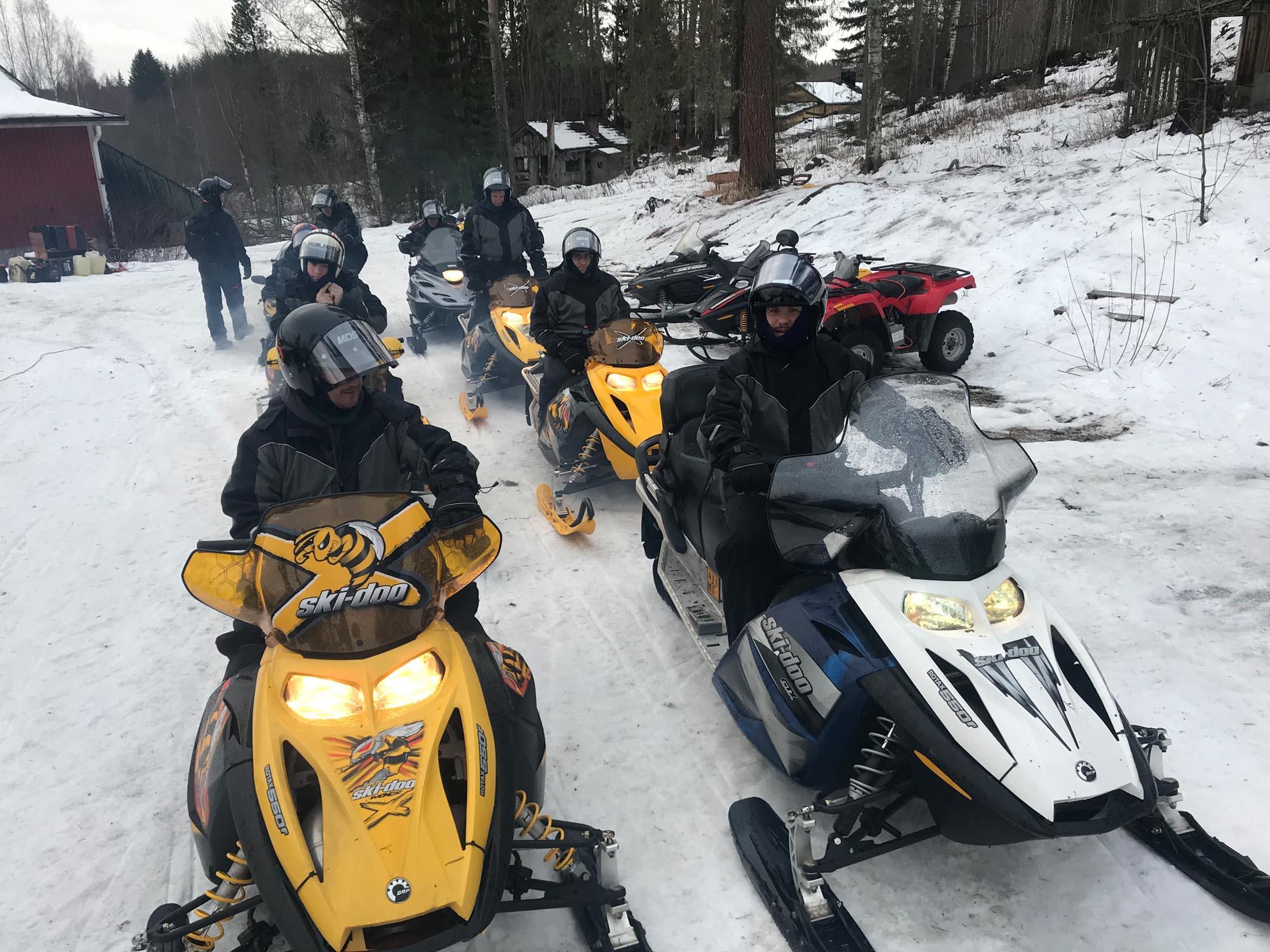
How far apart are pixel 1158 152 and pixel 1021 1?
38554 mm

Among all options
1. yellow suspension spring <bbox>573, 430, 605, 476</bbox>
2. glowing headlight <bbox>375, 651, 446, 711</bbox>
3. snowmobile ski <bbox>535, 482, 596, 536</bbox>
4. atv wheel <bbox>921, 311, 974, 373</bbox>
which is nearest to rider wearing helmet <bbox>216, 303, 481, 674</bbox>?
glowing headlight <bbox>375, 651, 446, 711</bbox>

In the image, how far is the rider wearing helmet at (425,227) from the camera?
10.9 m

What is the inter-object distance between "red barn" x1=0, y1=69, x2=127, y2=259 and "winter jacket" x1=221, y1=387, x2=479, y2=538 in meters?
25.5

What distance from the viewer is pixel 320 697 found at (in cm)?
228

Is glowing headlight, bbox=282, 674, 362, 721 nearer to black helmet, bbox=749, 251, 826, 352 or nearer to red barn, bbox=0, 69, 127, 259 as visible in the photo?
black helmet, bbox=749, 251, 826, 352

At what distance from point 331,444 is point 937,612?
2187 mm

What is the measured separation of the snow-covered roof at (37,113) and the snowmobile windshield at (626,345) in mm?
23742

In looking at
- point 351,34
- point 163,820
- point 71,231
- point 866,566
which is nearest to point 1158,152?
point 866,566

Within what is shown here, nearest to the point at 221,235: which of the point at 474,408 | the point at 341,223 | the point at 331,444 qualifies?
the point at 341,223

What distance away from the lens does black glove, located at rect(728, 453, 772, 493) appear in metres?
3.15

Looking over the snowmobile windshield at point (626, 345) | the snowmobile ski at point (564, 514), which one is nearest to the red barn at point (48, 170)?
the snowmobile windshield at point (626, 345)

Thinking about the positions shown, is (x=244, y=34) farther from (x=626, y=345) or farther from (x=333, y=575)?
(x=333, y=575)

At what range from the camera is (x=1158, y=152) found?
10414mm

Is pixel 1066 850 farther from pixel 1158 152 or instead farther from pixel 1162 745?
pixel 1158 152
